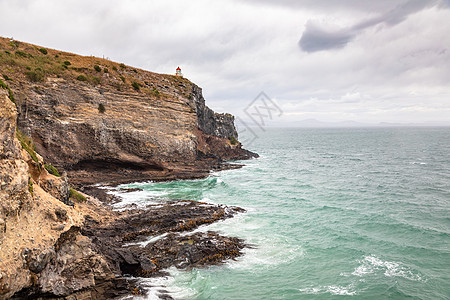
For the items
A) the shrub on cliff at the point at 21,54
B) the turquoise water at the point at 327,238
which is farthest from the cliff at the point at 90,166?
the turquoise water at the point at 327,238

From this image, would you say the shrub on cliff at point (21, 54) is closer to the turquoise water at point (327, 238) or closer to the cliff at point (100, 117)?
the cliff at point (100, 117)

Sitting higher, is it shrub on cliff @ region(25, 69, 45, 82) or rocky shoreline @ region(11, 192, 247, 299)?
shrub on cliff @ region(25, 69, 45, 82)

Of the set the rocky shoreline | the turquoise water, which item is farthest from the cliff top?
the rocky shoreline

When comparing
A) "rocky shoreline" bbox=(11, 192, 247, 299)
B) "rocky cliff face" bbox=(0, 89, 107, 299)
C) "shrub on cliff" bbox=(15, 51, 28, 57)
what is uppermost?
"shrub on cliff" bbox=(15, 51, 28, 57)

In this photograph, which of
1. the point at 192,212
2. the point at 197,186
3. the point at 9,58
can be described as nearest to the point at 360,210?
the point at 192,212

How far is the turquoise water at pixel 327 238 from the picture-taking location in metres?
14.8

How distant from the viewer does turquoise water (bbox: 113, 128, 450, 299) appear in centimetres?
1478

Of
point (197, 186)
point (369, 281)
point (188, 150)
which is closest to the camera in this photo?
point (369, 281)

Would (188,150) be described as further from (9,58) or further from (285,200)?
(9,58)

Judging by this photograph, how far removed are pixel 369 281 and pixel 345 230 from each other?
25.7 ft

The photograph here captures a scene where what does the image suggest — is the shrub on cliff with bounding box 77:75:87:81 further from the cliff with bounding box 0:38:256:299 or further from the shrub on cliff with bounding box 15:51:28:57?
the shrub on cliff with bounding box 15:51:28:57

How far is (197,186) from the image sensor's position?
3766 cm

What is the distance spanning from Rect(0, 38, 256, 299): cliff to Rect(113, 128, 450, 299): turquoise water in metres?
2.37

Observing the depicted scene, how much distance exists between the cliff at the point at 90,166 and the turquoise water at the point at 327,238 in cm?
237
